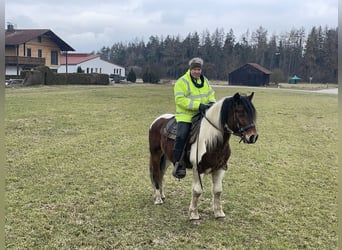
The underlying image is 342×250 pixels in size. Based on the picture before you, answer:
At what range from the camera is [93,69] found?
6097 cm

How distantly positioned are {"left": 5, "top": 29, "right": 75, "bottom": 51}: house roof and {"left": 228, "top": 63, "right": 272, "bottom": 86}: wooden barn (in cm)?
2957

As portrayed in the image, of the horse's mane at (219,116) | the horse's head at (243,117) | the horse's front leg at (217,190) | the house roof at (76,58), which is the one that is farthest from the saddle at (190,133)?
the house roof at (76,58)

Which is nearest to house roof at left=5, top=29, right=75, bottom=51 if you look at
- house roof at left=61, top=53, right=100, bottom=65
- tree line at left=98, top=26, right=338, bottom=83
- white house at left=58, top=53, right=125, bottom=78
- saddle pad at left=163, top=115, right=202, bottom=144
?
white house at left=58, top=53, right=125, bottom=78

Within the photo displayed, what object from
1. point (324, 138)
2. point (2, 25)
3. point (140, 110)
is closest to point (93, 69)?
point (140, 110)

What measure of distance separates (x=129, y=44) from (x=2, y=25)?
11003 cm

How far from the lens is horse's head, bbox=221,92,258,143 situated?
12.7 feet

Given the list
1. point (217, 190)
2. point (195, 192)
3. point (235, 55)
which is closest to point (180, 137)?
point (195, 192)

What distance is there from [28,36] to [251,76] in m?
36.9

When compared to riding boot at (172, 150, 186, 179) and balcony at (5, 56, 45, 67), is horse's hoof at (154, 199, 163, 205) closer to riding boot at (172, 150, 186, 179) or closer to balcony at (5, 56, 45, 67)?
riding boot at (172, 150, 186, 179)

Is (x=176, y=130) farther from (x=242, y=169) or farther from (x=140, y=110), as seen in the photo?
(x=140, y=110)

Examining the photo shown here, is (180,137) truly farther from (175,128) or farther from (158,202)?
(158,202)

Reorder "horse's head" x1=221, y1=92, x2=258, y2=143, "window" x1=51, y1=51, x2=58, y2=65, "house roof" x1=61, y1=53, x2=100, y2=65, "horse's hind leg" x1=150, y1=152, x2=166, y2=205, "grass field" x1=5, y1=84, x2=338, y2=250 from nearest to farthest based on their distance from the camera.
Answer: "horse's head" x1=221, y1=92, x2=258, y2=143, "grass field" x1=5, y1=84, x2=338, y2=250, "horse's hind leg" x1=150, y1=152, x2=166, y2=205, "window" x1=51, y1=51, x2=58, y2=65, "house roof" x1=61, y1=53, x2=100, y2=65

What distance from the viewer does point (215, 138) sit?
4230mm

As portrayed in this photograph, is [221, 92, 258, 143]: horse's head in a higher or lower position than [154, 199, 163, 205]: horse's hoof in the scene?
higher
